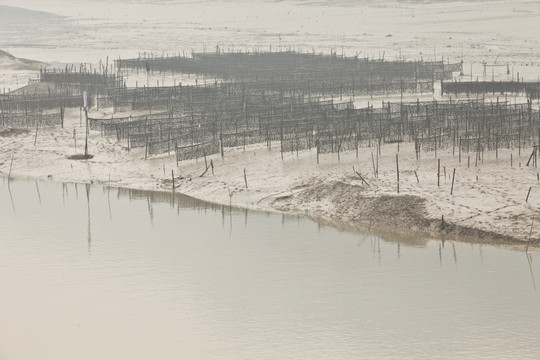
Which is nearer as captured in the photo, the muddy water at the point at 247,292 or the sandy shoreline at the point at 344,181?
the muddy water at the point at 247,292

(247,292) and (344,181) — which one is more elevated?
(344,181)

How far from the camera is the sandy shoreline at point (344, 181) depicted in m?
16.4

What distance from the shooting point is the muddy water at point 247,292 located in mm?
11961

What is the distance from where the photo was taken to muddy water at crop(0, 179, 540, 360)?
39.2 ft

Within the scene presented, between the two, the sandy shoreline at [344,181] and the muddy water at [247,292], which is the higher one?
the sandy shoreline at [344,181]

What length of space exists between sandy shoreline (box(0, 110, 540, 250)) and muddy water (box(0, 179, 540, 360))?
1.87ft

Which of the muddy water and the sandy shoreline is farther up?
the sandy shoreline

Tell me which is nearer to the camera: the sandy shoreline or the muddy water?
the muddy water

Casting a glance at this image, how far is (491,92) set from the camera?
101 ft

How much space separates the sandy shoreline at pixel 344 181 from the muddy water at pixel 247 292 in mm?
569

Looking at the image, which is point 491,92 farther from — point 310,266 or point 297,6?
point 297,6

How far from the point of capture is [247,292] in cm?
1391

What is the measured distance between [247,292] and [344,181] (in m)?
5.21

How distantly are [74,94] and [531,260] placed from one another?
21.9m
